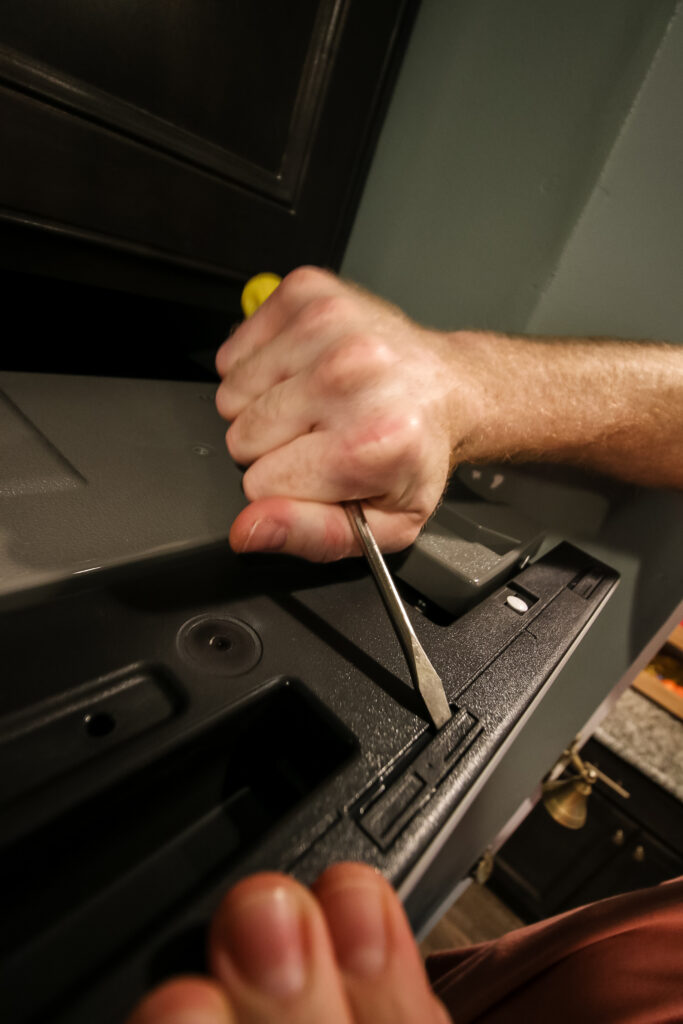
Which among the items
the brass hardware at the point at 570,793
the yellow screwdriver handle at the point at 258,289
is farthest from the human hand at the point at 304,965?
the brass hardware at the point at 570,793

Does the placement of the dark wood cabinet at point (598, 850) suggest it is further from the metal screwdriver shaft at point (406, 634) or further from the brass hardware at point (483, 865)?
the metal screwdriver shaft at point (406, 634)

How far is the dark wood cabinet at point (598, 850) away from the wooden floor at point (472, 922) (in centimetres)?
4

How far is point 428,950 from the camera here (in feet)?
4.13

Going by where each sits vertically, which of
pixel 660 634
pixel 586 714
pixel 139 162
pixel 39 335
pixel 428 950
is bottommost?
pixel 428 950

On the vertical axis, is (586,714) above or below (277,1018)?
below

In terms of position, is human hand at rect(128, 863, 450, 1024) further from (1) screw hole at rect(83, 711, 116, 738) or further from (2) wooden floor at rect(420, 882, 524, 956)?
(2) wooden floor at rect(420, 882, 524, 956)

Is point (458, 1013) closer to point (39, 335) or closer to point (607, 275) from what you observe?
point (607, 275)

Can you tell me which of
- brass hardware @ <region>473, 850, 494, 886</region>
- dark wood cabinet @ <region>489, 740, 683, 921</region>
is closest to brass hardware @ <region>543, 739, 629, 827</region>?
dark wood cabinet @ <region>489, 740, 683, 921</region>

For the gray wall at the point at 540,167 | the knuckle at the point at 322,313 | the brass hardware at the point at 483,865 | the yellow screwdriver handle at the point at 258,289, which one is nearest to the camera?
the knuckle at the point at 322,313

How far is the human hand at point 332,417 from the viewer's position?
0.33m

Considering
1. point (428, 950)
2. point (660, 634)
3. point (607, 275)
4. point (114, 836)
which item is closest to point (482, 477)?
point (607, 275)

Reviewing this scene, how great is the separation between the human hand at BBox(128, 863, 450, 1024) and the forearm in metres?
0.32

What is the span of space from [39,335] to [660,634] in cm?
Answer: 114

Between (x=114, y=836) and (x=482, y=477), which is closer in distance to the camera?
(x=114, y=836)
